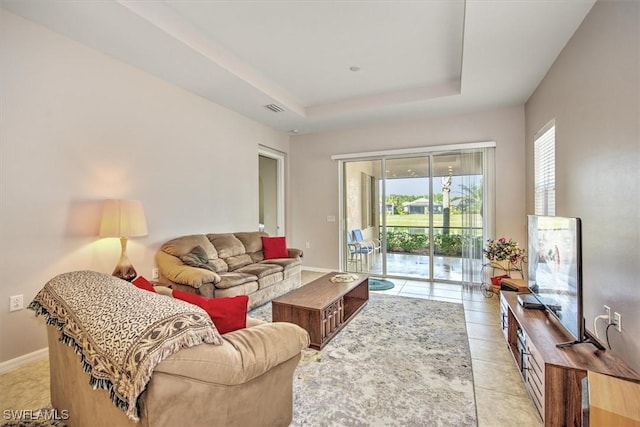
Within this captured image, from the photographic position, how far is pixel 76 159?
9.27 ft

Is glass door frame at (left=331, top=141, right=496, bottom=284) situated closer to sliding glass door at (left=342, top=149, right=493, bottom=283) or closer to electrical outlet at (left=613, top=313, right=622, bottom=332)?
sliding glass door at (left=342, top=149, right=493, bottom=283)

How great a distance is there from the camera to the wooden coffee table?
8.90ft

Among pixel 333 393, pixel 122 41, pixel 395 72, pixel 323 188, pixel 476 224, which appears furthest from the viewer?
pixel 323 188

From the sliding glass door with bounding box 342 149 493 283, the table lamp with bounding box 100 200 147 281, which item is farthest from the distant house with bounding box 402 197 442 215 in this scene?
the table lamp with bounding box 100 200 147 281

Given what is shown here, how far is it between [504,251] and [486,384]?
255 cm

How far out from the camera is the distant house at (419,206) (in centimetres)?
520

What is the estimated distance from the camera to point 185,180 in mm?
4008

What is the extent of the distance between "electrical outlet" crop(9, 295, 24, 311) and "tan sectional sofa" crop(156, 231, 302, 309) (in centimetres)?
117

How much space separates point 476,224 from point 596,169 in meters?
2.67

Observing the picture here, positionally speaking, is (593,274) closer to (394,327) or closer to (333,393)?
(394,327)

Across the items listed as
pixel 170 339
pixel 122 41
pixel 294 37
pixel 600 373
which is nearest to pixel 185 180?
pixel 122 41

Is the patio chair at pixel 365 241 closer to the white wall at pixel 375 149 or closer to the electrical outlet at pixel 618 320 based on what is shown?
the white wall at pixel 375 149

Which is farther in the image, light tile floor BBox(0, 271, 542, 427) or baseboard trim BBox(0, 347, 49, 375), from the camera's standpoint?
baseboard trim BBox(0, 347, 49, 375)

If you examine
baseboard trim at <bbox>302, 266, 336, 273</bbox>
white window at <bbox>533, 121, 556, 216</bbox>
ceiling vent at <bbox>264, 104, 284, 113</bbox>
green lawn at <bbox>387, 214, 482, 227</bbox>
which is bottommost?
baseboard trim at <bbox>302, 266, 336, 273</bbox>
